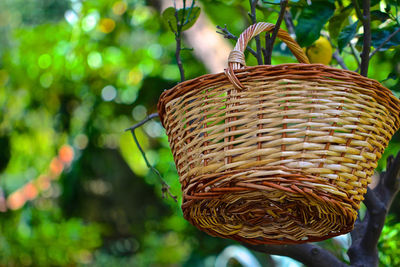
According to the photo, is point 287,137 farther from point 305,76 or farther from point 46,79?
point 46,79

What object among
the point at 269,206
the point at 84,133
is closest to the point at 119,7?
the point at 84,133

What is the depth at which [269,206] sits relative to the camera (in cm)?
62

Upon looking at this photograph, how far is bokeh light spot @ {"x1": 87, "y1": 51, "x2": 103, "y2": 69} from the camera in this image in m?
2.17

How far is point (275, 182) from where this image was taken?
0.53m

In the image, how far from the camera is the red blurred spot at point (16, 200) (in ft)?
8.84

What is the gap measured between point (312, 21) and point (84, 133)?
1866mm

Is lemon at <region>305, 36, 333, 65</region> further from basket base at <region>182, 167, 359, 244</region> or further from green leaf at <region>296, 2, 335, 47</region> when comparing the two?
basket base at <region>182, 167, 359, 244</region>

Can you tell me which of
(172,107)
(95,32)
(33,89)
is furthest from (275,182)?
(33,89)

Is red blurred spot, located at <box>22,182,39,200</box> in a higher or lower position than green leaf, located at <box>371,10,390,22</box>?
lower

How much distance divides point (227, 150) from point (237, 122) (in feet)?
0.11

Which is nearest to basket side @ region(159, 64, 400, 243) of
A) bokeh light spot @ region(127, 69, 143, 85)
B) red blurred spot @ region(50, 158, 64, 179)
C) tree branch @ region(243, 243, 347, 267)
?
tree branch @ region(243, 243, 347, 267)

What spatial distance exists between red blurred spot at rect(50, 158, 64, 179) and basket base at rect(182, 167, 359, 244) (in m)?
2.06

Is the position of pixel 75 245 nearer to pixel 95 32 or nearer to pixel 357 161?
pixel 95 32

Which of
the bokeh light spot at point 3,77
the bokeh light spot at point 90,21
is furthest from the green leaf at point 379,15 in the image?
the bokeh light spot at point 3,77
